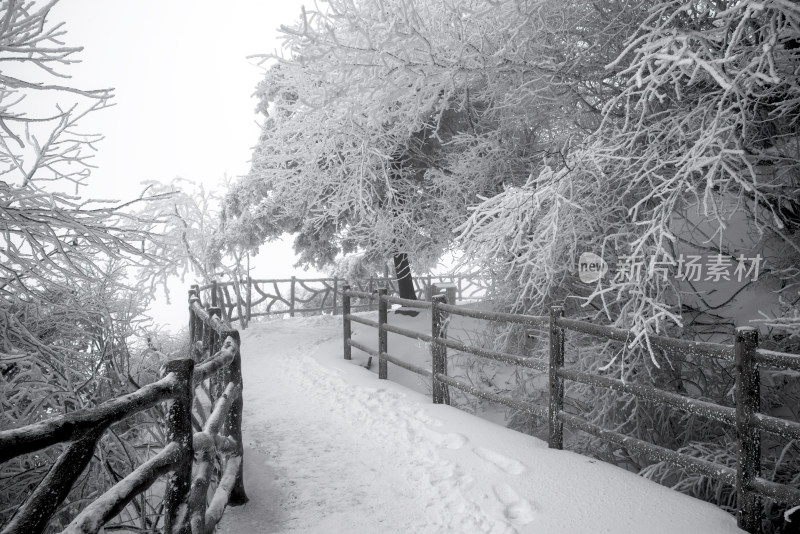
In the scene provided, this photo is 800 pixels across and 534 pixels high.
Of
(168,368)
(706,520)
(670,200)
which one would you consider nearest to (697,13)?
(670,200)

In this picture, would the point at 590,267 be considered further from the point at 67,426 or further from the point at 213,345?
the point at 67,426

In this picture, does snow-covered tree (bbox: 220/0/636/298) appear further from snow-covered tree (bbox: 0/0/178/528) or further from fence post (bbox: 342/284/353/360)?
snow-covered tree (bbox: 0/0/178/528)

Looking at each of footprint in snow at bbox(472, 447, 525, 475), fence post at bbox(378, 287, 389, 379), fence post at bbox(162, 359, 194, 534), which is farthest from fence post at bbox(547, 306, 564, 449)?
fence post at bbox(378, 287, 389, 379)

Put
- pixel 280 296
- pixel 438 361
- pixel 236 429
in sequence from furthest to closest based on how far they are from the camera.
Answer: pixel 280 296, pixel 438 361, pixel 236 429

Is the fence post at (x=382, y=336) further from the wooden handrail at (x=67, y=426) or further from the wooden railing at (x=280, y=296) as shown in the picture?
the wooden railing at (x=280, y=296)

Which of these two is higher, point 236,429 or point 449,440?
point 236,429

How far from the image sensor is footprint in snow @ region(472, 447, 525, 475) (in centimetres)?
387

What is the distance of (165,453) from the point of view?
2193 millimetres

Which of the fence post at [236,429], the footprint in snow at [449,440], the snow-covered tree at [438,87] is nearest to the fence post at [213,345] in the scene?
the fence post at [236,429]

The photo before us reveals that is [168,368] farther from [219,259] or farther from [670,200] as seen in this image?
[219,259]

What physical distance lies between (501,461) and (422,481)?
0.69 meters

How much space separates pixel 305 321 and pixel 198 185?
7.58m

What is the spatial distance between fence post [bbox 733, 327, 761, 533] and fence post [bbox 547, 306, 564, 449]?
148 cm

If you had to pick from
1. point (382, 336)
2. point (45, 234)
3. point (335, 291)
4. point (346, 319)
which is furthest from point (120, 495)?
point (335, 291)
